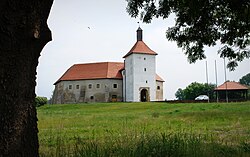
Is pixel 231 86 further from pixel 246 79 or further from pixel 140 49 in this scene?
pixel 246 79

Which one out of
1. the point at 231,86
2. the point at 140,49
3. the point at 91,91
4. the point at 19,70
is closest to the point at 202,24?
A: the point at 19,70

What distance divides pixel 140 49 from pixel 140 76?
20.1 feet

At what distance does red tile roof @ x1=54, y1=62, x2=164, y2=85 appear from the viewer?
212 ft

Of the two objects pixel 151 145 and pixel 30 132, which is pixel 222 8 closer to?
pixel 151 145

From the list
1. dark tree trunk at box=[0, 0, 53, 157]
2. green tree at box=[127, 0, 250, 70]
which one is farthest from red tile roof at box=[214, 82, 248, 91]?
dark tree trunk at box=[0, 0, 53, 157]

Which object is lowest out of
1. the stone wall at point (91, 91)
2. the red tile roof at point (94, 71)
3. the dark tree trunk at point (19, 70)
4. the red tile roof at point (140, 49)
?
the dark tree trunk at point (19, 70)

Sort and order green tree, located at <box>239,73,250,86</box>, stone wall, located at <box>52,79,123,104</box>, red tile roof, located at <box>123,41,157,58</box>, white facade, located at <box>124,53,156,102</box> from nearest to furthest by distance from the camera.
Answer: white facade, located at <box>124,53,156,102</box>
red tile roof, located at <box>123,41,157,58</box>
stone wall, located at <box>52,79,123,104</box>
green tree, located at <box>239,73,250,86</box>

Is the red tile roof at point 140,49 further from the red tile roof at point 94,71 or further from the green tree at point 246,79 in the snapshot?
the green tree at point 246,79

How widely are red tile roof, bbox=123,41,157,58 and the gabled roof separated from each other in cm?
516

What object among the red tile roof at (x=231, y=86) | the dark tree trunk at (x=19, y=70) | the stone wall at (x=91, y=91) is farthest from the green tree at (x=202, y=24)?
the stone wall at (x=91, y=91)

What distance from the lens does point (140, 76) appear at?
5950 centimetres

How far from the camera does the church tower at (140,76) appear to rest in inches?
→ 2323

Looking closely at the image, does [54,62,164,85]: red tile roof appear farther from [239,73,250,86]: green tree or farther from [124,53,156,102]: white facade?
[239,73,250,86]: green tree

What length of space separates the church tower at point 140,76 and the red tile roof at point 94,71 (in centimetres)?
414
